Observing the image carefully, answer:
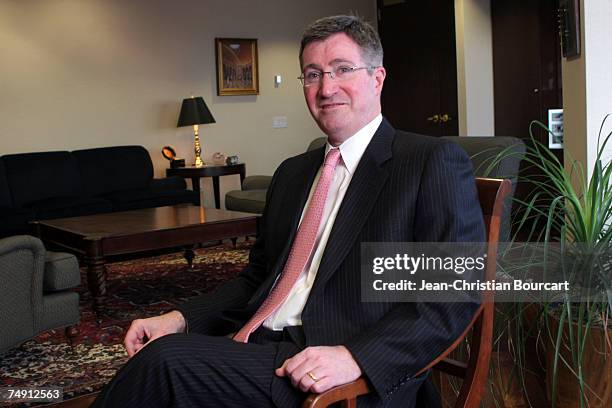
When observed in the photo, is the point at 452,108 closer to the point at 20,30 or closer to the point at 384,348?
the point at 20,30

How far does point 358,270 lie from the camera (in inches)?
60.6

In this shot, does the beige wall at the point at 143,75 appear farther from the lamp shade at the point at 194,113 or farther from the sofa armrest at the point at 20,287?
the sofa armrest at the point at 20,287

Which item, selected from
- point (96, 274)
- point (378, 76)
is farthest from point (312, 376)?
point (96, 274)

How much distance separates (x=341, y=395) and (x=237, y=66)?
7086 millimetres

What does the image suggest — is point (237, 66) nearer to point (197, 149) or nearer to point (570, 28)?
point (197, 149)

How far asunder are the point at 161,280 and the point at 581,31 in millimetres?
3465

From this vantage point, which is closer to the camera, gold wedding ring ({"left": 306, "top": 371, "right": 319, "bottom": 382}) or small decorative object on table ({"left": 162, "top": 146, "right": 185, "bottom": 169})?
gold wedding ring ({"left": 306, "top": 371, "right": 319, "bottom": 382})

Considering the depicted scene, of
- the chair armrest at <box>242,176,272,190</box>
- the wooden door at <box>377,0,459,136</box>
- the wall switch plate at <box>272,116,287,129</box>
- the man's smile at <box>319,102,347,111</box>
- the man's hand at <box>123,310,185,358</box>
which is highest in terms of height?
the wooden door at <box>377,0,459,136</box>

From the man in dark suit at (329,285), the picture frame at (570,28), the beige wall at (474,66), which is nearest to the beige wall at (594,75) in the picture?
the picture frame at (570,28)

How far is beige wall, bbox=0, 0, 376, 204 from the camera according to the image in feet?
22.6

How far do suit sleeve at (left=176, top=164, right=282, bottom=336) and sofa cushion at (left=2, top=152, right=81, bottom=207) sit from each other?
5.02 metres

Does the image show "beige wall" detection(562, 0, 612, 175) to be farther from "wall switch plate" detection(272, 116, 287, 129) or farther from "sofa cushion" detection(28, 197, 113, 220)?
"wall switch plate" detection(272, 116, 287, 129)

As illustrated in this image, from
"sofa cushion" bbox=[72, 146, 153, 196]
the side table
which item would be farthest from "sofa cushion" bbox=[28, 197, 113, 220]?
the side table

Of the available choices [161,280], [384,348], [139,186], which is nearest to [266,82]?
[139,186]
